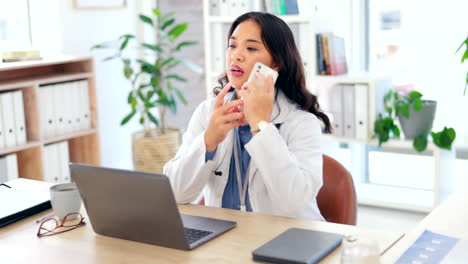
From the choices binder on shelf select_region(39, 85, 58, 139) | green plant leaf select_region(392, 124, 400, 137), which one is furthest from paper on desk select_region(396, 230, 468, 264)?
binder on shelf select_region(39, 85, 58, 139)

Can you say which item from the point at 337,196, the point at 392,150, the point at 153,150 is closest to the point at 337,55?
the point at 392,150

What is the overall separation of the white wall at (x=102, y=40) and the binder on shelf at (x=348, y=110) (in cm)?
183

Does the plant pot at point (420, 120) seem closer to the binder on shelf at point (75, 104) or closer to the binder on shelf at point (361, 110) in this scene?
the binder on shelf at point (361, 110)

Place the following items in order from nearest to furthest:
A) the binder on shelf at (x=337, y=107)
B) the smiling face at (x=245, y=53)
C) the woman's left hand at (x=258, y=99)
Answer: the woman's left hand at (x=258, y=99) < the smiling face at (x=245, y=53) < the binder on shelf at (x=337, y=107)

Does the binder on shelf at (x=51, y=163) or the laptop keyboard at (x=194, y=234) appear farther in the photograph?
the binder on shelf at (x=51, y=163)

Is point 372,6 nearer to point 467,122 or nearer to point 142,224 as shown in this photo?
point 467,122

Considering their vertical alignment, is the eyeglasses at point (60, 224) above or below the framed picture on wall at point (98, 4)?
below

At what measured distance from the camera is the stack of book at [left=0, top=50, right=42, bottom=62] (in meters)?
3.71

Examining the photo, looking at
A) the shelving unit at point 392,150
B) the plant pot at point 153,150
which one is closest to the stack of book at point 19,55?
the plant pot at point 153,150

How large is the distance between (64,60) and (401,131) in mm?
2135

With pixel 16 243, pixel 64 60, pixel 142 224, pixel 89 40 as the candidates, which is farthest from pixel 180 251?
pixel 89 40

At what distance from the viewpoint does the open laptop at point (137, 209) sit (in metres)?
1.51

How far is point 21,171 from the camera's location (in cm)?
395

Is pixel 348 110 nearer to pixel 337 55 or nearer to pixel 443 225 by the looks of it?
pixel 337 55
